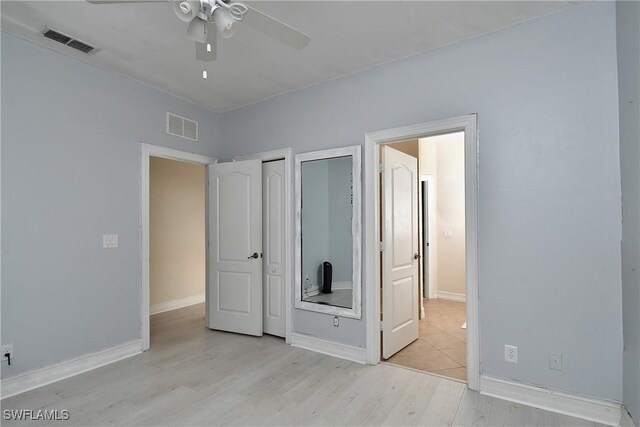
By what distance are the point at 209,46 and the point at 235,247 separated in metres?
2.46

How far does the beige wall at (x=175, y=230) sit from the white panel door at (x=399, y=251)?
3519mm

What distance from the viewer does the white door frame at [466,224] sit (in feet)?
8.30

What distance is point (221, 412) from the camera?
7.45ft

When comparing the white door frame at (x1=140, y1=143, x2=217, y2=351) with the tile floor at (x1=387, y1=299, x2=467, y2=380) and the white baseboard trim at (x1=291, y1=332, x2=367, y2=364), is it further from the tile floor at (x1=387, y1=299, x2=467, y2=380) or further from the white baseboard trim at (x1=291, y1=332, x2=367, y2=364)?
the tile floor at (x1=387, y1=299, x2=467, y2=380)

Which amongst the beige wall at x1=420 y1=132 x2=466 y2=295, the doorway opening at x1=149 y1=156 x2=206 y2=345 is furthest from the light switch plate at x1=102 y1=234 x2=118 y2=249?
the beige wall at x1=420 y1=132 x2=466 y2=295

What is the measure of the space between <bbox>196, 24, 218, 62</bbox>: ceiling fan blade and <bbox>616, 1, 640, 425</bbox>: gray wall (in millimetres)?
2334

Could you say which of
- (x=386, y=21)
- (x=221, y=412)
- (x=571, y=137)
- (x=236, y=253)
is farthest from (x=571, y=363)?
(x=236, y=253)

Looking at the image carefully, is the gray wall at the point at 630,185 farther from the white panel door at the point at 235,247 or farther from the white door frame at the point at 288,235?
the white panel door at the point at 235,247

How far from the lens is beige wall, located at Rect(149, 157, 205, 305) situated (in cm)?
491

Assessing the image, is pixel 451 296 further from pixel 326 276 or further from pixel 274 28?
pixel 274 28

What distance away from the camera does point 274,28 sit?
1779 millimetres

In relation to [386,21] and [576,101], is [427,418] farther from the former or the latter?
[386,21]

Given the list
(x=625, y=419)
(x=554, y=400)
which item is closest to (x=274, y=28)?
(x=554, y=400)

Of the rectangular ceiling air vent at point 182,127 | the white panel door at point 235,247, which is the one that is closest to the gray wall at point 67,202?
the rectangular ceiling air vent at point 182,127
